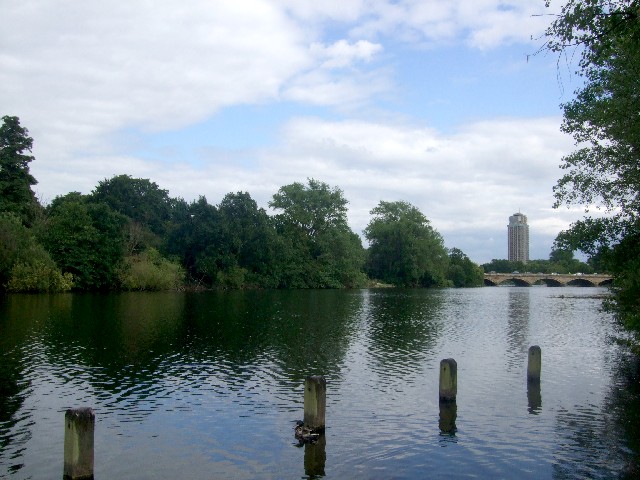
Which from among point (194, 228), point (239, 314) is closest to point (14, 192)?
point (194, 228)

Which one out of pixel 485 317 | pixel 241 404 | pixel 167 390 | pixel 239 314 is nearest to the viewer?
pixel 241 404

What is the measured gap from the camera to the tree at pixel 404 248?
12631cm

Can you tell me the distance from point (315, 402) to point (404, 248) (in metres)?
114

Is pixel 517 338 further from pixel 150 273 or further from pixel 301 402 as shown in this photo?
pixel 150 273

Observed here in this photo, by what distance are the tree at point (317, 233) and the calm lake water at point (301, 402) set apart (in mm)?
74785

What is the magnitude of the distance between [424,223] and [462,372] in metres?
109

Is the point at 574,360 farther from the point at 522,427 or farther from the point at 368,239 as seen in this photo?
the point at 368,239

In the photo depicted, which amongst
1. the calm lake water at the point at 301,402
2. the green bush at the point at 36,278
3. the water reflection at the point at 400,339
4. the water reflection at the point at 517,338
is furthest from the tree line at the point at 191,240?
the water reflection at the point at 517,338

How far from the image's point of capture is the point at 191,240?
92.4 meters

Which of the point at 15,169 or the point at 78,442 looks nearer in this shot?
the point at 78,442

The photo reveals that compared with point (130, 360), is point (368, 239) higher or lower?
higher

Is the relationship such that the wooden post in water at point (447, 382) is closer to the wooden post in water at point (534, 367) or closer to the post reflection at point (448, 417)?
the post reflection at point (448, 417)

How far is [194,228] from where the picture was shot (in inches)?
3669

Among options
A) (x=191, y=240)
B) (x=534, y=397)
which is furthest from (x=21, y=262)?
(x=534, y=397)
